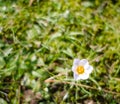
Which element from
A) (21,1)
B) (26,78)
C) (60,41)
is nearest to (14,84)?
(26,78)

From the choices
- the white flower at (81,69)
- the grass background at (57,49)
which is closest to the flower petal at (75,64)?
the white flower at (81,69)

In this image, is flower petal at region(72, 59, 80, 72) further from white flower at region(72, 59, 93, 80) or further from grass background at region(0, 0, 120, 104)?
grass background at region(0, 0, 120, 104)

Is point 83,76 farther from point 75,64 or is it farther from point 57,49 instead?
point 57,49

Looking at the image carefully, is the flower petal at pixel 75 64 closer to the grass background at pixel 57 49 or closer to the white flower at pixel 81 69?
the white flower at pixel 81 69

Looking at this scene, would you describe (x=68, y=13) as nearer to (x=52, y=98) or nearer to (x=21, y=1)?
(x=21, y=1)

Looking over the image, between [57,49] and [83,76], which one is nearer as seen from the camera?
[83,76]

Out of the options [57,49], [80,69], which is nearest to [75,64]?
[80,69]
